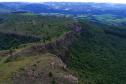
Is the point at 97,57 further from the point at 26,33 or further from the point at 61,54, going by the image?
the point at 26,33

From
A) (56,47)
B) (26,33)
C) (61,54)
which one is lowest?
(61,54)

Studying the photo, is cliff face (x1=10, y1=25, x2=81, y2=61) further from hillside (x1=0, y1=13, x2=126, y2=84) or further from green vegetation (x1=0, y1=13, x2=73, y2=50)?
green vegetation (x1=0, y1=13, x2=73, y2=50)

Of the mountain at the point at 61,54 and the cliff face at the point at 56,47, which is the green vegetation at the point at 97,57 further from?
the cliff face at the point at 56,47

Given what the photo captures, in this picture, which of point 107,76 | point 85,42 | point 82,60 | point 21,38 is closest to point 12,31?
point 21,38

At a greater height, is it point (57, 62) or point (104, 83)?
point (57, 62)

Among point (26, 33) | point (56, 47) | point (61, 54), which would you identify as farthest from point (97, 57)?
point (26, 33)

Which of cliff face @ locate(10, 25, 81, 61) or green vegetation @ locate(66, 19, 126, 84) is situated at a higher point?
cliff face @ locate(10, 25, 81, 61)

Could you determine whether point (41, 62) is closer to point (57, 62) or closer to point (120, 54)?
point (57, 62)

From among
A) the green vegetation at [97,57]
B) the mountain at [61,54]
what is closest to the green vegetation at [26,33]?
the mountain at [61,54]

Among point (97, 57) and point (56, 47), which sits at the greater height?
point (56, 47)

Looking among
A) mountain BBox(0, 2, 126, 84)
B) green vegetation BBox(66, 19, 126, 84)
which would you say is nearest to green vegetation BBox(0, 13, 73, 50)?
mountain BBox(0, 2, 126, 84)

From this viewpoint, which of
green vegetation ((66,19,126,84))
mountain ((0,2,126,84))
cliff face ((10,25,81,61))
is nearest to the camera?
mountain ((0,2,126,84))
